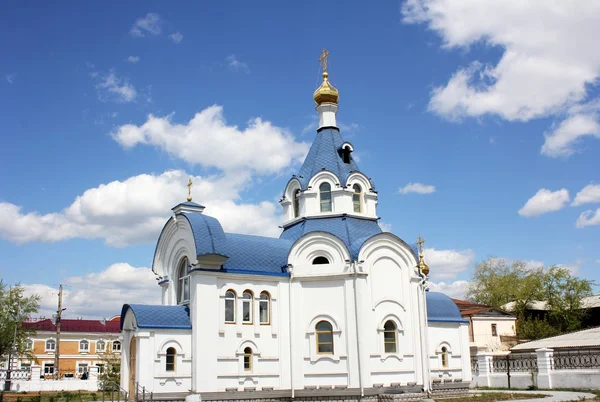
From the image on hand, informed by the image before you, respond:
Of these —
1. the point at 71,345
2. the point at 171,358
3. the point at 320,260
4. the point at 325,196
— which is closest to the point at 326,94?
the point at 325,196

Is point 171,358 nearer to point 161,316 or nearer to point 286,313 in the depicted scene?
point 161,316

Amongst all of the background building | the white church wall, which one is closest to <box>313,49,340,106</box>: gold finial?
the white church wall

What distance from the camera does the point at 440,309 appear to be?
25.9 meters

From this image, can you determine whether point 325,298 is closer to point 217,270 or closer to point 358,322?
point 358,322

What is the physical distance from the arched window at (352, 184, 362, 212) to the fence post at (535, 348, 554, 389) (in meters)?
9.87

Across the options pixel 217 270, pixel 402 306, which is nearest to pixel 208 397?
pixel 217 270

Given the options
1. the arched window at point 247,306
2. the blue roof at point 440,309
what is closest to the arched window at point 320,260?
the arched window at point 247,306

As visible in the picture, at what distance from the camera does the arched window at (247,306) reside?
2092cm

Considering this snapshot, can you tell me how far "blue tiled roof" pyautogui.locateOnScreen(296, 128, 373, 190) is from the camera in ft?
80.4

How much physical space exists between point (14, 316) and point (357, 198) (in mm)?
24222

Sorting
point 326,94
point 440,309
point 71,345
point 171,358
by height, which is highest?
point 326,94

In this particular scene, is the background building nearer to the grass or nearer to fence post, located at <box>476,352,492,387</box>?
fence post, located at <box>476,352,492,387</box>

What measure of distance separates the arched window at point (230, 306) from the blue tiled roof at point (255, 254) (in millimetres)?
858

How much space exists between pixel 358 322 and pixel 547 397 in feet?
22.7
